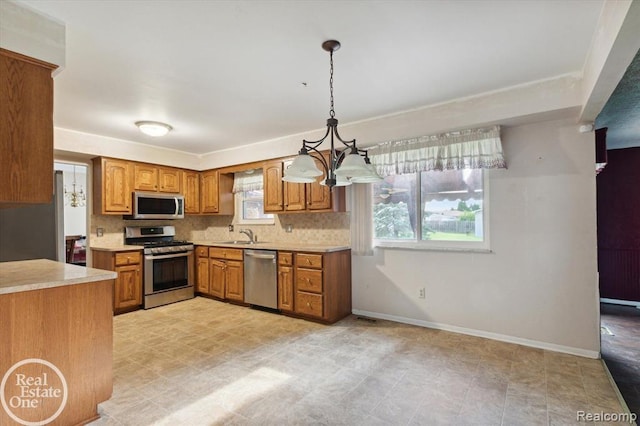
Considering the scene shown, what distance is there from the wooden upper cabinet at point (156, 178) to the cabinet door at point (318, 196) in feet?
8.20

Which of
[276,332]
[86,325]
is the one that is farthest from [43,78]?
[276,332]

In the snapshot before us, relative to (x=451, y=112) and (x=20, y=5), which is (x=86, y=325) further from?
(x=451, y=112)

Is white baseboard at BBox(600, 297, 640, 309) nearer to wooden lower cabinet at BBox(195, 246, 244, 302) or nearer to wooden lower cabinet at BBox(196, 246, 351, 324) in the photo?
wooden lower cabinet at BBox(196, 246, 351, 324)

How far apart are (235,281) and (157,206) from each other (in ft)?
5.68

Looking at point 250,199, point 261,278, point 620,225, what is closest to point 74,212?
point 250,199

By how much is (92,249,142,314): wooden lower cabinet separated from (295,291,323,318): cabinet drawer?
2346mm

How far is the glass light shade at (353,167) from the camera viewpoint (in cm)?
219

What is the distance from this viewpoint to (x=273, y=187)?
470 cm

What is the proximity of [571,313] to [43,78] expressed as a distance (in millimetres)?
4478

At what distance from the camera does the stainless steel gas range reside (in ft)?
15.2

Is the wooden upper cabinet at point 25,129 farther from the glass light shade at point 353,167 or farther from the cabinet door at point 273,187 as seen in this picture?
the cabinet door at point 273,187

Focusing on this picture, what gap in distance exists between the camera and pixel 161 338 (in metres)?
3.42

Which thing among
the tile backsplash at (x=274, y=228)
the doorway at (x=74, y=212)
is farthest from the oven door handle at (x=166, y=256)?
the doorway at (x=74, y=212)

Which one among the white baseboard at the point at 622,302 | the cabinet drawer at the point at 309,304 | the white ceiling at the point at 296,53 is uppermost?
the white ceiling at the point at 296,53
